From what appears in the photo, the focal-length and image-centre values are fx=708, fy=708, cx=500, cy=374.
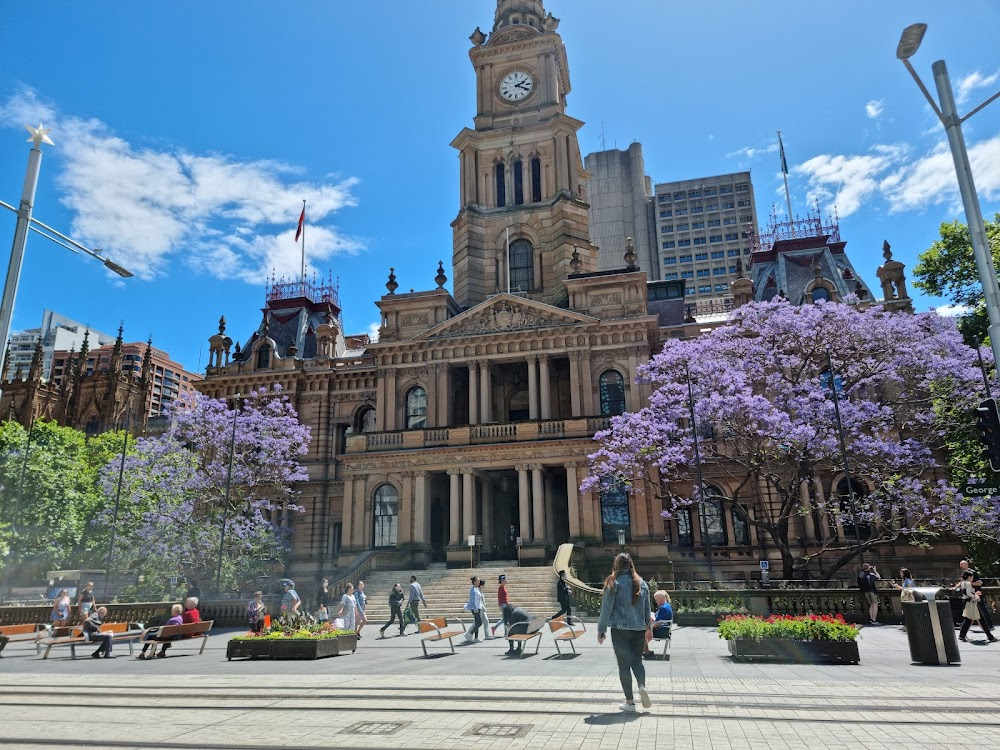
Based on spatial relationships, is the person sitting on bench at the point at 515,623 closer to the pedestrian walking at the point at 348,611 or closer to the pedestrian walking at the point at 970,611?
the pedestrian walking at the point at 348,611

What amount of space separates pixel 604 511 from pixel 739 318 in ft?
39.6

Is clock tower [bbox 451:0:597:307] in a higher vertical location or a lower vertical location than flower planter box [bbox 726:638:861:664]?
higher

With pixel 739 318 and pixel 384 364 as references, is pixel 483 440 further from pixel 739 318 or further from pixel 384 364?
pixel 739 318

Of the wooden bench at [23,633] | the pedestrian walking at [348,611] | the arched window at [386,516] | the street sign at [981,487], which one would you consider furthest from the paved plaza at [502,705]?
the arched window at [386,516]

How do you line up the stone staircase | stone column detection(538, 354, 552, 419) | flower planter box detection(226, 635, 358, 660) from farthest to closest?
stone column detection(538, 354, 552, 419)
the stone staircase
flower planter box detection(226, 635, 358, 660)

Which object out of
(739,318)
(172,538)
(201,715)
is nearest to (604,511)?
(739,318)

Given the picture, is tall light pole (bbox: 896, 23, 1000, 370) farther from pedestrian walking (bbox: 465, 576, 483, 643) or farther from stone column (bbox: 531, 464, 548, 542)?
stone column (bbox: 531, 464, 548, 542)

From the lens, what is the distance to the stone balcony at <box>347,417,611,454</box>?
3597 centimetres

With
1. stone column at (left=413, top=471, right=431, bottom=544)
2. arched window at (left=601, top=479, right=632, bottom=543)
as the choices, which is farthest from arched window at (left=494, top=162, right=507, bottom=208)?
arched window at (left=601, top=479, right=632, bottom=543)

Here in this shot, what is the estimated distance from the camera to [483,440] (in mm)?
37219

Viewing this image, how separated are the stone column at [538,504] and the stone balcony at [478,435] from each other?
1699 mm

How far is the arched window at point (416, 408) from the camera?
41594 millimetres

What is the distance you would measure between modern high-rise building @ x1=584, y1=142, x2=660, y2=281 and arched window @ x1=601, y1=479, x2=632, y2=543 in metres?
57.3

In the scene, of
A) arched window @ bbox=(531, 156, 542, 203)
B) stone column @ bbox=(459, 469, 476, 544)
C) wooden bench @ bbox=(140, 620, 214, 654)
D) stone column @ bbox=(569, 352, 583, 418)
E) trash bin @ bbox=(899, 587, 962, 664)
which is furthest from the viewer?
arched window @ bbox=(531, 156, 542, 203)
